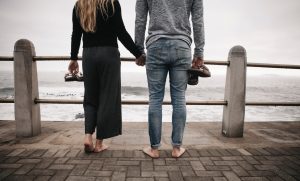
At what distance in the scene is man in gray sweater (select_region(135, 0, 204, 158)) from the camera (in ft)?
7.98

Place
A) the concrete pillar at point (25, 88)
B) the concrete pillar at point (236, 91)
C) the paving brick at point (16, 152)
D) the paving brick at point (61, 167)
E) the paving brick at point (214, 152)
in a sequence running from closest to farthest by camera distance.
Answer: the paving brick at point (61, 167), the paving brick at point (16, 152), the paving brick at point (214, 152), the concrete pillar at point (25, 88), the concrete pillar at point (236, 91)

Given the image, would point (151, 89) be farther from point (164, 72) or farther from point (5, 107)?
point (5, 107)

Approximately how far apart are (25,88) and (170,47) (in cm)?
208

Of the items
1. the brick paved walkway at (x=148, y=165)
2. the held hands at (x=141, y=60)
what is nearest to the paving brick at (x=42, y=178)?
the brick paved walkway at (x=148, y=165)

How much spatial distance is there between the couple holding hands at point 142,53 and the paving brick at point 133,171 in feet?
1.12

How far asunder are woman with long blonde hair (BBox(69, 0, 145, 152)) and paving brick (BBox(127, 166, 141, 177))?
512 mm

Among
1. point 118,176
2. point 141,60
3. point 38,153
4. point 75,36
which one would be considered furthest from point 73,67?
point 118,176

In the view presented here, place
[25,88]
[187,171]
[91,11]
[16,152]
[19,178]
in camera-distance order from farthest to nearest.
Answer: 1. [25,88]
2. [16,152]
3. [91,11]
4. [187,171]
5. [19,178]

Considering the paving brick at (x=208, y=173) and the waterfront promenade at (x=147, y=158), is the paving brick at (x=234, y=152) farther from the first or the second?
the paving brick at (x=208, y=173)

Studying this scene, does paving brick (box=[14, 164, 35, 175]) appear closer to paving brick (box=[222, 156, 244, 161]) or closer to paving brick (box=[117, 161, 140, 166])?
paving brick (box=[117, 161, 140, 166])

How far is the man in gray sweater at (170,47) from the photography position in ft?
7.98

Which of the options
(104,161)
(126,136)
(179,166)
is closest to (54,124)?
(126,136)

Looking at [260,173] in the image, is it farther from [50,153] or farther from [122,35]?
[50,153]

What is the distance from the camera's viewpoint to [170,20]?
240 cm
